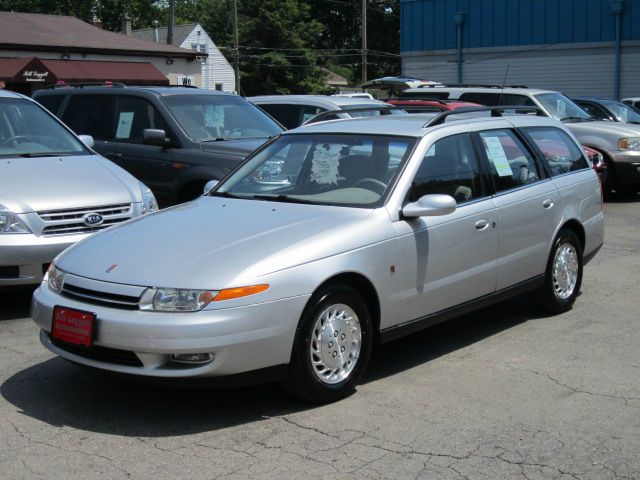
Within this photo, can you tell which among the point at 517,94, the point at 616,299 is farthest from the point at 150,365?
the point at 517,94

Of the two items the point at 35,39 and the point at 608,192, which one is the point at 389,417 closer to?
the point at 608,192

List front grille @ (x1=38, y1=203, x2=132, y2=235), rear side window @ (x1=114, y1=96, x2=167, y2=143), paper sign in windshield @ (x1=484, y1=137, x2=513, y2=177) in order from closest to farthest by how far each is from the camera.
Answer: paper sign in windshield @ (x1=484, y1=137, x2=513, y2=177)
front grille @ (x1=38, y1=203, x2=132, y2=235)
rear side window @ (x1=114, y1=96, x2=167, y2=143)

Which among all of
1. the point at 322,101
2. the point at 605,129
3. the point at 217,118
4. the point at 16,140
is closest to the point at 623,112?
the point at 605,129

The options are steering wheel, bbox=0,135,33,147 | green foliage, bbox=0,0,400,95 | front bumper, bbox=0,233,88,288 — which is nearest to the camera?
front bumper, bbox=0,233,88,288

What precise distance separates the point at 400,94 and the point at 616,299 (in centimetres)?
1077

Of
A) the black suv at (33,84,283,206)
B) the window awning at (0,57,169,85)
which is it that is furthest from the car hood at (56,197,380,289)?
the window awning at (0,57,169,85)

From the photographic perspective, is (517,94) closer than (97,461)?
No

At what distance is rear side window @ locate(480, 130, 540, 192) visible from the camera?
6.48 m

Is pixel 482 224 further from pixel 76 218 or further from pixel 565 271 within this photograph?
pixel 76 218

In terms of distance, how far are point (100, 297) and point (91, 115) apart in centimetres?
652

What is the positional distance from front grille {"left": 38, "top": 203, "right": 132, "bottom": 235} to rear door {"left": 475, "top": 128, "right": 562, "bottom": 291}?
3060 millimetres

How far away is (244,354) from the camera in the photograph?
15.1 ft

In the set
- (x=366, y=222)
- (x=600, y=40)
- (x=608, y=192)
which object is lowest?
(x=608, y=192)

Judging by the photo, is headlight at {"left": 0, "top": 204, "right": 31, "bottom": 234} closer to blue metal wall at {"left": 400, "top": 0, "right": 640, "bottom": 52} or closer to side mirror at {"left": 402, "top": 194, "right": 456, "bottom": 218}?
side mirror at {"left": 402, "top": 194, "right": 456, "bottom": 218}
